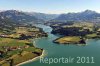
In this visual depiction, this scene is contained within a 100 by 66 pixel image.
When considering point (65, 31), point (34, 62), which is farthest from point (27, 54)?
point (65, 31)

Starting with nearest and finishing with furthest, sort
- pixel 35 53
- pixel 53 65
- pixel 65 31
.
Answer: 1. pixel 53 65
2. pixel 35 53
3. pixel 65 31

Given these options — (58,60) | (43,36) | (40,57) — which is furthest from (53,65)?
(43,36)

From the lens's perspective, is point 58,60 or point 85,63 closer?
point 85,63

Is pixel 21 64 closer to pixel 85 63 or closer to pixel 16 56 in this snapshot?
pixel 16 56

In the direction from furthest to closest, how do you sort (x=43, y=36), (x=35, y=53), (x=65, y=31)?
(x=65, y=31) < (x=43, y=36) < (x=35, y=53)

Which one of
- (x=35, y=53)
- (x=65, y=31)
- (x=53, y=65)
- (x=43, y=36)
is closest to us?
(x=53, y=65)

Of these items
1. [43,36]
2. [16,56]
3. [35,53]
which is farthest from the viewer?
[43,36]

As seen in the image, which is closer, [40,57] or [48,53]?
[40,57]

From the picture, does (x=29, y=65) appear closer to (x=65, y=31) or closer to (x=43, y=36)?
(x=43, y=36)

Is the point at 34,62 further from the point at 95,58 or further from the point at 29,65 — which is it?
the point at 95,58
